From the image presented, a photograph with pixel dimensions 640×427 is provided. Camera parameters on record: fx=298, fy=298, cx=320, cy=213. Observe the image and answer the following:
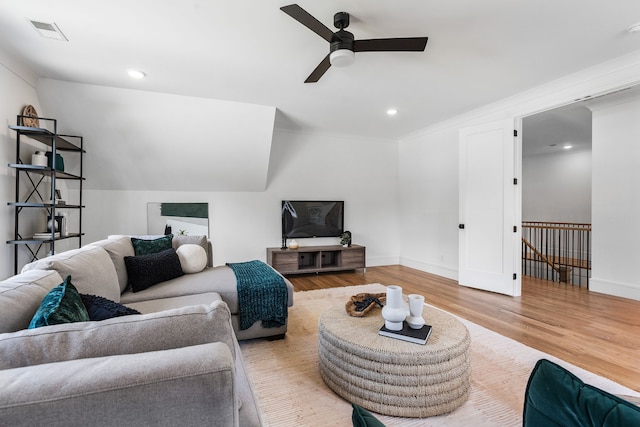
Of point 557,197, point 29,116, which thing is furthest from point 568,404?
point 557,197

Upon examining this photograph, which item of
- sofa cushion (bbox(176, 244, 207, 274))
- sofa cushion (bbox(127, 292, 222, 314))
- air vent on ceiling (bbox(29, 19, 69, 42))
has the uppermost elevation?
air vent on ceiling (bbox(29, 19, 69, 42))

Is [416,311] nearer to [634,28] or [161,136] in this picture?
[634,28]

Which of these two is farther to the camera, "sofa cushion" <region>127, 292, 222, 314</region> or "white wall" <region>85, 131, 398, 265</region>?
"white wall" <region>85, 131, 398, 265</region>

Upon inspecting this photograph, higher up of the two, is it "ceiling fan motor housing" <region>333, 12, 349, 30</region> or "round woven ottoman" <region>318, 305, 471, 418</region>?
"ceiling fan motor housing" <region>333, 12, 349, 30</region>

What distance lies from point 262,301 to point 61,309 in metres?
1.58

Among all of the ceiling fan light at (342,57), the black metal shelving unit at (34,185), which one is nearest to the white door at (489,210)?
the ceiling fan light at (342,57)

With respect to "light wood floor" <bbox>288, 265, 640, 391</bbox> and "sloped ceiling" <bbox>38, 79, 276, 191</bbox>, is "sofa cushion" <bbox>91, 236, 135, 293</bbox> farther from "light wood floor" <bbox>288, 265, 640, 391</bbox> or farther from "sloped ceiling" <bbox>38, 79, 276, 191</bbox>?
"light wood floor" <bbox>288, 265, 640, 391</bbox>

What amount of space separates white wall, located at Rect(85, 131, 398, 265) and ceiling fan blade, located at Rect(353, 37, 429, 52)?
3107 millimetres

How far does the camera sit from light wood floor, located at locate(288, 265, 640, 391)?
225 centimetres

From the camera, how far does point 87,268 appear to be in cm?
177

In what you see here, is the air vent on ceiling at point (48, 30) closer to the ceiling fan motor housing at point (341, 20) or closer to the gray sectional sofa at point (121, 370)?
the ceiling fan motor housing at point (341, 20)

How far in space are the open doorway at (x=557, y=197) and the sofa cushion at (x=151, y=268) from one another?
5541 millimetres

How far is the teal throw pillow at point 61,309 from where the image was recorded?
932 millimetres

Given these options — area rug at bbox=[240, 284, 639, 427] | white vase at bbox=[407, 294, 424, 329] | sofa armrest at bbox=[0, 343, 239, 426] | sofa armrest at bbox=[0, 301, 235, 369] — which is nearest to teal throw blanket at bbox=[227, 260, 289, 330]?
area rug at bbox=[240, 284, 639, 427]
